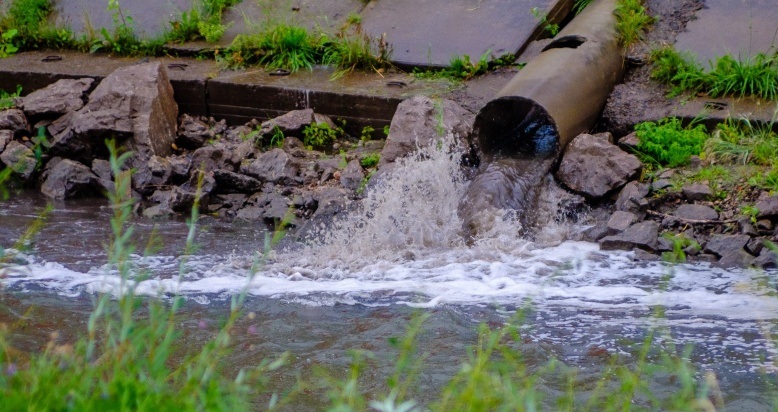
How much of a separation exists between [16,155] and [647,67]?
5575mm

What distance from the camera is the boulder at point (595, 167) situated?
7.12 meters

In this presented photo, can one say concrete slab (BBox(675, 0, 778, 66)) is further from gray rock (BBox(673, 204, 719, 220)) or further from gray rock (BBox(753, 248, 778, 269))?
gray rock (BBox(753, 248, 778, 269))

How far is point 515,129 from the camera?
7586 mm

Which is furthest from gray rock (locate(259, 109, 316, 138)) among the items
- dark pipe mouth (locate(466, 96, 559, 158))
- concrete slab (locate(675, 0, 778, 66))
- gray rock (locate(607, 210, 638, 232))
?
concrete slab (locate(675, 0, 778, 66))

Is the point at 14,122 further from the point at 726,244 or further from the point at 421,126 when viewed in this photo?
the point at 726,244

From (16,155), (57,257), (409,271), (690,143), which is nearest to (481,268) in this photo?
(409,271)

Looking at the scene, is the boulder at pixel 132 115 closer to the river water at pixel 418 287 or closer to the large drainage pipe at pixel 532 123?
the river water at pixel 418 287

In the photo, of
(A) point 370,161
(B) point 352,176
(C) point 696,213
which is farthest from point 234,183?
(C) point 696,213

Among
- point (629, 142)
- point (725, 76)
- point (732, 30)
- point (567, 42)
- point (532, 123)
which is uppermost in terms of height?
point (732, 30)

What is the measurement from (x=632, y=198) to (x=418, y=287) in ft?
6.52

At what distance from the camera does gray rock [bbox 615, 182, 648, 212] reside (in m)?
6.84

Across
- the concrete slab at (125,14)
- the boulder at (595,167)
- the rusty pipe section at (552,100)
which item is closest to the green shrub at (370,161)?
the rusty pipe section at (552,100)

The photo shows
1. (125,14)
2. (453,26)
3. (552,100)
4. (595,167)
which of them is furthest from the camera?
(125,14)

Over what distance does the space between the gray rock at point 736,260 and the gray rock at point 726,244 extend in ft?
0.09
